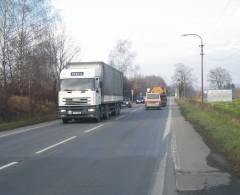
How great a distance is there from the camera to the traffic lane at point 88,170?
9195 mm

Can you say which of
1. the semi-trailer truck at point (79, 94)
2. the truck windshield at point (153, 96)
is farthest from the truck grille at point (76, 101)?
the truck windshield at point (153, 96)

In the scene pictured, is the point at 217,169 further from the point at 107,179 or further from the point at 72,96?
the point at 72,96

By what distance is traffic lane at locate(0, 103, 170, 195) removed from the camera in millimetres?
→ 9195

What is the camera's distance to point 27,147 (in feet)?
55.4

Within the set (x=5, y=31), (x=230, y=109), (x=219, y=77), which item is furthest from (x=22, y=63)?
(x=219, y=77)

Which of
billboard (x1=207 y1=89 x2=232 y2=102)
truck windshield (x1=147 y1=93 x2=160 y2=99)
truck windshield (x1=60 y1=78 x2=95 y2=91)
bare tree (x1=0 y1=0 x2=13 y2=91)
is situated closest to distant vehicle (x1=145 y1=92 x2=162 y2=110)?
truck windshield (x1=147 y1=93 x2=160 y2=99)

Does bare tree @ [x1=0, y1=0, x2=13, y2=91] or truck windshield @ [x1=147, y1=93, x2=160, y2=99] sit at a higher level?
bare tree @ [x1=0, y1=0, x2=13, y2=91]

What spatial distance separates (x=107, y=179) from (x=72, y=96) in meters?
21.1

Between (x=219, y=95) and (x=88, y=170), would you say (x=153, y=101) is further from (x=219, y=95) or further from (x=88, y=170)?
(x=88, y=170)

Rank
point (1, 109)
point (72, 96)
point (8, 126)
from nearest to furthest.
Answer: point (8, 126) → point (72, 96) → point (1, 109)

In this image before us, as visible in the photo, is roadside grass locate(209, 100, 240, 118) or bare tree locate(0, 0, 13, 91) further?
bare tree locate(0, 0, 13, 91)

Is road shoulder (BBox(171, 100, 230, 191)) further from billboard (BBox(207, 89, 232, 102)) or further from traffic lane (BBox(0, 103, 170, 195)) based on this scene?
billboard (BBox(207, 89, 232, 102))

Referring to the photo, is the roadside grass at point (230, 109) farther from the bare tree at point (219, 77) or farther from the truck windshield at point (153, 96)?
the bare tree at point (219, 77)

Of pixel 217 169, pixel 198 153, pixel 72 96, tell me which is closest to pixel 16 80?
pixel 72 96
